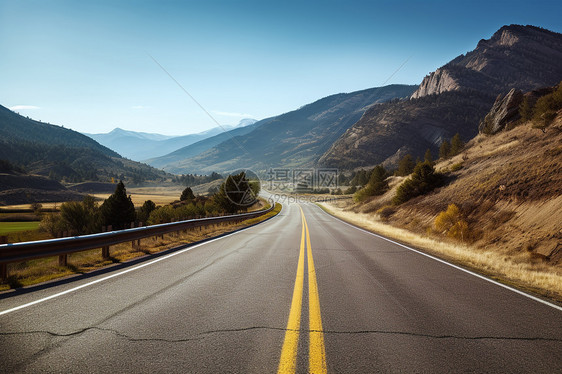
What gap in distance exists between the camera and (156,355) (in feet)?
9.98

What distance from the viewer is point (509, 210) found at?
1622 cm

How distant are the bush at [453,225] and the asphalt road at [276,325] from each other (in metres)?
12.2

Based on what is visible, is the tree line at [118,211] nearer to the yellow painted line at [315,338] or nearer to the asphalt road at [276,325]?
the asphalt road at [276,325]

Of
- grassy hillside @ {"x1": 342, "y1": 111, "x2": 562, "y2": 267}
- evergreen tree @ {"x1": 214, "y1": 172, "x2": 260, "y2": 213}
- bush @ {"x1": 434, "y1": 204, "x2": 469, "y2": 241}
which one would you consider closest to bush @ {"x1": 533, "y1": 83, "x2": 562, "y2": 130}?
grassy hillside @ {"x1": 342, "y1": 111, "x2": 562, "y2": 267}

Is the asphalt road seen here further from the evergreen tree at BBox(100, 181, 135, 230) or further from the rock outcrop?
the evergreen tree at BBox(100, 181, 135, 230)

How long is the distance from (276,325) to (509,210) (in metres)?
17.9

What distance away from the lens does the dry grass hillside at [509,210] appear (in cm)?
1172

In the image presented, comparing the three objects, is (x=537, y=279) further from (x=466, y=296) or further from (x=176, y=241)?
(x=176, y=241)

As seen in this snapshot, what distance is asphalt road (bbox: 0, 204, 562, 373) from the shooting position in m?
2.93

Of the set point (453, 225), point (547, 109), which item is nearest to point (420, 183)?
point (453, 225)

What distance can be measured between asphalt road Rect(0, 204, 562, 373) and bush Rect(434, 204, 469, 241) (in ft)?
40.1

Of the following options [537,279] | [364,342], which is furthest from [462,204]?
[364,342]

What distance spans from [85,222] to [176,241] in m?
54.1

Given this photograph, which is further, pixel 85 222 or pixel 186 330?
pixel 85 222
